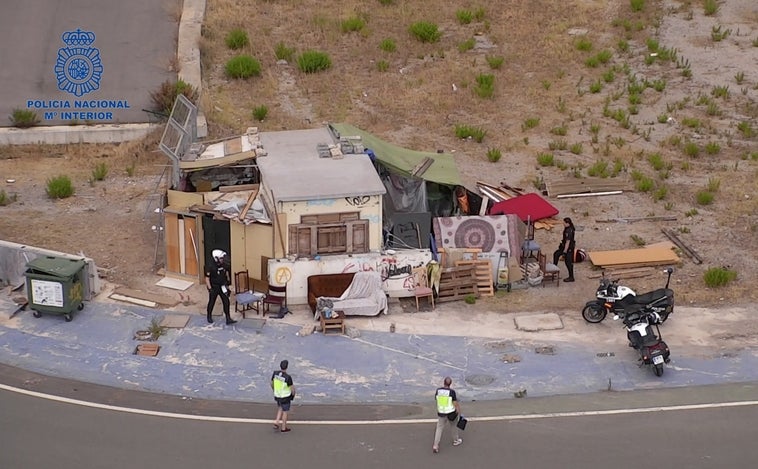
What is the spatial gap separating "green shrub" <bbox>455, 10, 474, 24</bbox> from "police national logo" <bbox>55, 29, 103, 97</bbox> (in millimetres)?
12483

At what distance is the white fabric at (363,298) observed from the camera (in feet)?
72.4

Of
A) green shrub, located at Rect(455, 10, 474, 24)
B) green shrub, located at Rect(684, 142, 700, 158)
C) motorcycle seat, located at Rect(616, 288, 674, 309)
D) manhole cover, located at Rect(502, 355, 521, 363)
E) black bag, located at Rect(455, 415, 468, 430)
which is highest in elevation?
green shrub, located at Rect(455, 10, 474, 24)

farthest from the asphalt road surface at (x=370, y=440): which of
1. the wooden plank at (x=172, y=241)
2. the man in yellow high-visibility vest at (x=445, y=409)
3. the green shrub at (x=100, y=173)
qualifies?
the green shrub at (x=100, y=173)

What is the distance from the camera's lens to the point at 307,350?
68.6 feet

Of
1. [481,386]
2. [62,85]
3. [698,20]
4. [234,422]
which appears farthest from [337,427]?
[698,20]

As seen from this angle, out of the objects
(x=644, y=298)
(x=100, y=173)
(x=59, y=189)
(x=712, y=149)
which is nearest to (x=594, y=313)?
(x=644, y=298)

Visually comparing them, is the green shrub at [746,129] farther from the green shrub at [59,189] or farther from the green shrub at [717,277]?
the green shrub at [59,189]

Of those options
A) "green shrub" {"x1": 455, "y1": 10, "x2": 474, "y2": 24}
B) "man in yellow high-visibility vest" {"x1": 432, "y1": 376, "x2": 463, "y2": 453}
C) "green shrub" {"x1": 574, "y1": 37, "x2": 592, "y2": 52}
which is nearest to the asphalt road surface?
"man in yellow high-visibility vest" {"x1": 432, "y1": 376, "x2": 463, "y2": 453}

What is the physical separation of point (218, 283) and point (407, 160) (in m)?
6.90

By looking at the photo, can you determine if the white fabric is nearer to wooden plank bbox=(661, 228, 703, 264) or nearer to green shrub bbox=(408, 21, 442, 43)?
wooden plank bbox=(661, 228, 703, 264)

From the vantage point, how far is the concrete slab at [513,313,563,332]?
2172cm

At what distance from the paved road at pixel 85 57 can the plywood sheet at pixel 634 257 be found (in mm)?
14890

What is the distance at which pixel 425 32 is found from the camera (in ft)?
126

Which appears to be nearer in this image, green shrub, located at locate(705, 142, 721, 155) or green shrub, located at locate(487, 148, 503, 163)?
green shrub, located at locate(487, 148, 503, 163)
